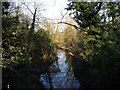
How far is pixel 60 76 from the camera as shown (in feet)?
61.4

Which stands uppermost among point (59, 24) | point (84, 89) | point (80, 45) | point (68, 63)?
point (59, 24)

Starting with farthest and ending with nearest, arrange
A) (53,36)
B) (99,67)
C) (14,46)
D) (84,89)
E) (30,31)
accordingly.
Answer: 1. (53,36)
2. (84,89)
3. (30,31)
4. (99,67)
5. (14,46)

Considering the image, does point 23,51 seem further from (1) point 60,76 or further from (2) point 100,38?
(1) point 60,76

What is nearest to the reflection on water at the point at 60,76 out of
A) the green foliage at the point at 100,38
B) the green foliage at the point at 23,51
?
the green foliage at the point at 23,51

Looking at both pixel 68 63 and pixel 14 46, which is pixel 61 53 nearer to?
pixel 68 63

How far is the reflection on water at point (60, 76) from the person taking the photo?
17.3 m

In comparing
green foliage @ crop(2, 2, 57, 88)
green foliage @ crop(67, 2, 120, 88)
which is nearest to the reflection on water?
green foliage @ crop(2, 2, 57, 88)

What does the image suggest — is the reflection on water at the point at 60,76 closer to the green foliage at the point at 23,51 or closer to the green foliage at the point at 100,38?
the green foliage at the point at 23,51

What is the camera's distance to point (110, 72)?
42.6ft

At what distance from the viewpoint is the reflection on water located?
56.9 feet

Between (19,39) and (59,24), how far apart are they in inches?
218

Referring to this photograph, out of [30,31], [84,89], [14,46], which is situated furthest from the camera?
[84,89]

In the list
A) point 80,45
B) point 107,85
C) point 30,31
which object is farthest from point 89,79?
point 30,31

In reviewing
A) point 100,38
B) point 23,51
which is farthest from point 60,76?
point 23,51
